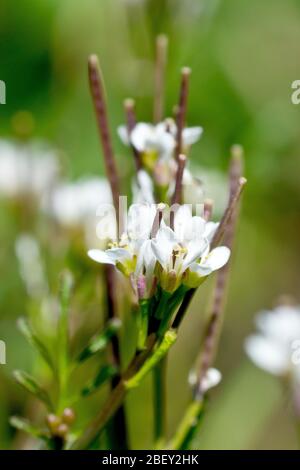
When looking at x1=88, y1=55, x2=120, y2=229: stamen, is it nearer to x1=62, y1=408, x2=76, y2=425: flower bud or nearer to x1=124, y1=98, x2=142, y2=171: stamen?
x1=124, y1=98, x2=142, y2=171: stamen

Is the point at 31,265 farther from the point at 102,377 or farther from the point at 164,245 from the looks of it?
the point at 164,245

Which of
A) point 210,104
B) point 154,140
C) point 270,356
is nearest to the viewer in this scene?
point 154,140

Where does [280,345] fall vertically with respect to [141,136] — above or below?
below

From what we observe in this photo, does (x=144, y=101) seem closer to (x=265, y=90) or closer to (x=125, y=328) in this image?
(x=265, y=90)

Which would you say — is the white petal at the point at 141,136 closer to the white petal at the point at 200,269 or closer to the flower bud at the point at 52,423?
the white petal at the point at 200,269

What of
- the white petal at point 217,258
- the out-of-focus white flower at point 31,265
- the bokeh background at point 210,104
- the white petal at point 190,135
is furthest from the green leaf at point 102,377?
the bokeh background at point 210,104

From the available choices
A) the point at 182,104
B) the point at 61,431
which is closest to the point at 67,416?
the point at 61,431
